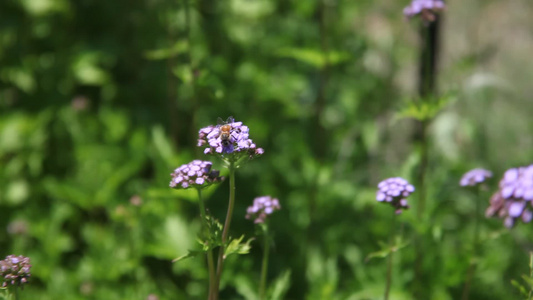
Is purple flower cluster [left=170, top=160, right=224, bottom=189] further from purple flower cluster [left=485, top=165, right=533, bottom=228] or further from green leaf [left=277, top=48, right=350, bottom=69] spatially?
green leaf [left=277, top=48, right=350, bottom=69]

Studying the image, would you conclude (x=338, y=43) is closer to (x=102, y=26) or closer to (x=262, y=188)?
(x=262, y=188)

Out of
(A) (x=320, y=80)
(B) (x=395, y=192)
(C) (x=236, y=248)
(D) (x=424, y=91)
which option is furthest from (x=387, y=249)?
(A) (x=320, y=80)

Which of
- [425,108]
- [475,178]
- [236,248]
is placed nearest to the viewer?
[236,248]

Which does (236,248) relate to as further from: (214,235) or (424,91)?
(424,91)

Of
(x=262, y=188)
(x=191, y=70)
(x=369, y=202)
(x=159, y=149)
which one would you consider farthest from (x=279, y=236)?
(x=191, y=70)

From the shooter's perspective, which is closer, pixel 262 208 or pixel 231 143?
pixel 231 143

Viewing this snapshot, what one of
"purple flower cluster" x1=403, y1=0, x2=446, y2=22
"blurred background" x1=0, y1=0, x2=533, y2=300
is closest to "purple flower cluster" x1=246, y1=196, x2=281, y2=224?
"blurred background" x1=0, y1=0, x2=533, y2=300
